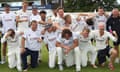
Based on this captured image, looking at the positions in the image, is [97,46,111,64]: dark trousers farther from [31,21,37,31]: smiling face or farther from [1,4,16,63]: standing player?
[1,4,16,63]: standing player

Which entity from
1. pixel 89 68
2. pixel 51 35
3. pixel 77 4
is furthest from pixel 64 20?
pixel 77 4

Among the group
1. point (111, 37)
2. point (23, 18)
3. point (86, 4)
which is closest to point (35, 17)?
point (23, 18)

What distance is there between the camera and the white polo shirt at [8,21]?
530 inches

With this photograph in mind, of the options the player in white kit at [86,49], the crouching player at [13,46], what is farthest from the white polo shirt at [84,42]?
the crouching player at [13,46]

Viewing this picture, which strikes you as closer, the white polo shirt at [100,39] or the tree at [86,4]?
the white polo shirt at [100,39]

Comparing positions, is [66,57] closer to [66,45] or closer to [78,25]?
[66,45]

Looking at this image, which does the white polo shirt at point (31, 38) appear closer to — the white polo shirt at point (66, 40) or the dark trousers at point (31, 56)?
the dark trousers at point (31, 56)

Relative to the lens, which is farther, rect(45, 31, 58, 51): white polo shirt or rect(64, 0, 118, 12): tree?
rect(64, 0, 118, 12): tree

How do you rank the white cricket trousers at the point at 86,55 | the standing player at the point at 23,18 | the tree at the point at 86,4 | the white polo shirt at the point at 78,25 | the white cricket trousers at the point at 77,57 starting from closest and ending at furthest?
the white cricket trousers at the point at 77,57 < the white cricket trousers at the point at 86,55 < the white polo shirt at the point at 78,25 < the standing player at the point at 23,18 < the tree at the point at 86,4

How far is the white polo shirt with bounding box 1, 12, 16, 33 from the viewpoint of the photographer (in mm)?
13453

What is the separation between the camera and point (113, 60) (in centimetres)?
1239

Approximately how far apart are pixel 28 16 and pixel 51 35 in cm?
112

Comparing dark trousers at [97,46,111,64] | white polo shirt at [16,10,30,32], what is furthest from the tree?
dark trousers at [97,46,111,64]

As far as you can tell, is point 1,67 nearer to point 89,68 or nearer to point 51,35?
point 51,35
